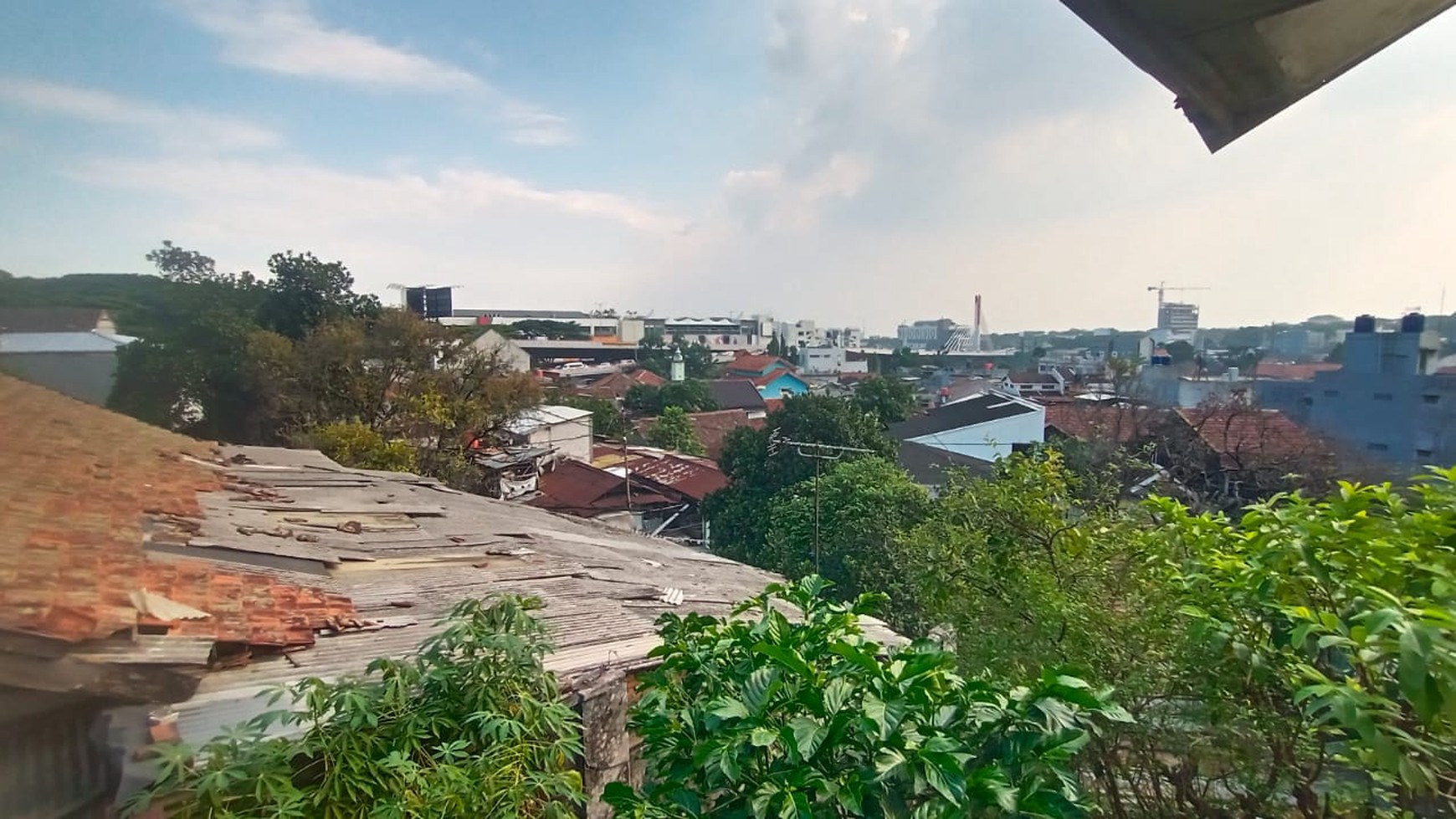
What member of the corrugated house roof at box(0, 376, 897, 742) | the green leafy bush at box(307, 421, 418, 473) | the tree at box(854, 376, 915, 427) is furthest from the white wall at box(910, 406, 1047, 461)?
the corrugated house roof at box(0, 376, 897, 742)

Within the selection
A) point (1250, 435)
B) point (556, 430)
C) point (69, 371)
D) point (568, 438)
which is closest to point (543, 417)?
point (556, 430)

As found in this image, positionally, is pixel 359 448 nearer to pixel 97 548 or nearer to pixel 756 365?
pixel 97 548

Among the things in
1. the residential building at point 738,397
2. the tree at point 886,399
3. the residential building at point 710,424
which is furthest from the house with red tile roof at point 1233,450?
the residential building at point 738,397

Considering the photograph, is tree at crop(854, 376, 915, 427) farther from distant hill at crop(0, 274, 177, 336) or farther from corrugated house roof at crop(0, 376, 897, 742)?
distant hill at crop(0, 274, 177, 336)

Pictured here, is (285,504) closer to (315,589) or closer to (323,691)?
(315,589)

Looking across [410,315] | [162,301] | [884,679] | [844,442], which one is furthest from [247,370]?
[844,442]
